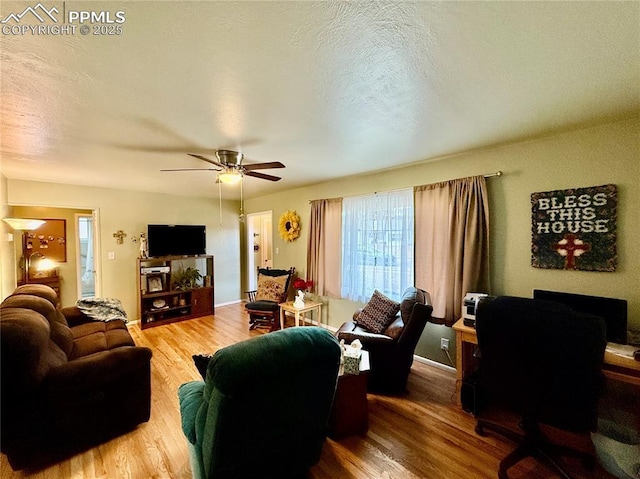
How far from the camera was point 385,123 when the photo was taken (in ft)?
6.63

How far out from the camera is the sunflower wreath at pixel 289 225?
15.3ft

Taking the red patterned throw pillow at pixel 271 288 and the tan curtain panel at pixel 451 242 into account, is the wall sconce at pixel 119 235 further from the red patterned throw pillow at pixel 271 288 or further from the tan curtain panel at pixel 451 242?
the tan curtain panel at pixel 451 242

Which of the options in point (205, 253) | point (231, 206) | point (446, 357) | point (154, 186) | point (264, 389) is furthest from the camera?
point (231, 206)

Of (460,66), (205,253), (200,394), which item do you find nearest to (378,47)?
(460,66)

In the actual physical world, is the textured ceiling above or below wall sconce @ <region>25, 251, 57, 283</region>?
Result: above

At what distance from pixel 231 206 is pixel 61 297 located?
3.60 metres

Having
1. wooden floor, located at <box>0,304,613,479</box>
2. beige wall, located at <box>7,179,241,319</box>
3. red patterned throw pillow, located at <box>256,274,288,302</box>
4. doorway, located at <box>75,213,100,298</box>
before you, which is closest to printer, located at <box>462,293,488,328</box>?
A: wooden floor, located at <box>0,304,613,479</box>

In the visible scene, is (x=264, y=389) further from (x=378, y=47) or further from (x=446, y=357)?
(x=446, y=357)

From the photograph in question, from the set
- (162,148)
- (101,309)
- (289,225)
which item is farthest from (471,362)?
(101,309)

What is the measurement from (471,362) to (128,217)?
5.48 meters

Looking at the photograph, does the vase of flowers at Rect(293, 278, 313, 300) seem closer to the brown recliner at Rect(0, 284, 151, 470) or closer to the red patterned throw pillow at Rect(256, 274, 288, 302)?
the red patterned throw pillow at Rect(256, 274, 288, 302)

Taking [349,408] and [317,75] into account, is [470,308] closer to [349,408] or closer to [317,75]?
[349,408]

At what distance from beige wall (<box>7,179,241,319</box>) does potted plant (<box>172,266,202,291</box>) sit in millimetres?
626

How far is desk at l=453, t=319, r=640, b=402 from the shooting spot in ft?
5.24
